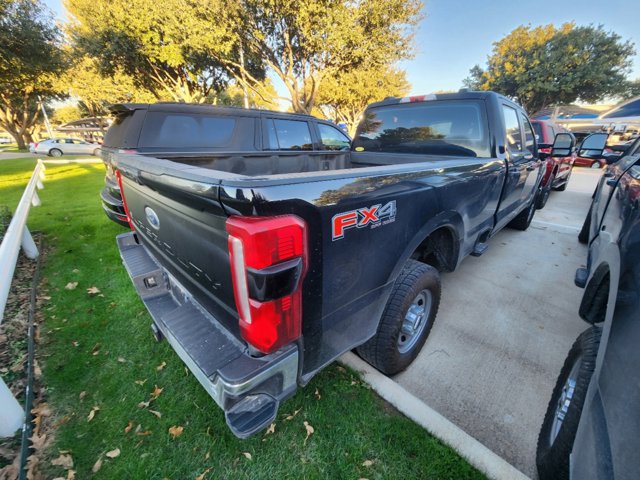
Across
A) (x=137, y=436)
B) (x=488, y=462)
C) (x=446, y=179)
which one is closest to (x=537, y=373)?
(x=488, y=462)

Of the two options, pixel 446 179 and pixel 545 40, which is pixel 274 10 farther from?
pixel 545 40

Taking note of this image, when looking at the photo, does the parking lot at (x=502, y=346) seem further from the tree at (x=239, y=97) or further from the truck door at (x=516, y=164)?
the tree at (x=239, y=97)

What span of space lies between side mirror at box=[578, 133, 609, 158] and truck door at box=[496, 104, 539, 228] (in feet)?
1.83

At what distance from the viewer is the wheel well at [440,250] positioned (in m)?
2.42

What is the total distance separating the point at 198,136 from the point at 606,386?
17.9 feet

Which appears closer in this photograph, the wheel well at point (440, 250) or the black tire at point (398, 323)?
the black tire at point (398, 323)

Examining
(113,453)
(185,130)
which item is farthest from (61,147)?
(113,453)

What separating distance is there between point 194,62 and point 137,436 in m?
18.2

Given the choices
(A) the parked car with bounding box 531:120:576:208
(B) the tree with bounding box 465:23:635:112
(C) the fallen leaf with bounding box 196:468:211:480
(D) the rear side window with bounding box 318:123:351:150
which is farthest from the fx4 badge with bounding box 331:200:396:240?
(B) the tree with bounding box 465:23:635:112

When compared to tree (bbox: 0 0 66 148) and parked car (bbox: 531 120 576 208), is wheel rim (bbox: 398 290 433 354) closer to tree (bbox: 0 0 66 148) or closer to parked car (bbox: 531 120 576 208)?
parked car (bbox: 531 120 576 208)

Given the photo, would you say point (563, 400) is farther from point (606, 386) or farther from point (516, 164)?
point (516, 164)

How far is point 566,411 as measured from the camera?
140 cm

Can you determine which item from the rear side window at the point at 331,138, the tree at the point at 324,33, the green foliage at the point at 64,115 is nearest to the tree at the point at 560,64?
the tree at the point at 324,33

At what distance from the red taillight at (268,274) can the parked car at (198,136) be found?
276 centimetres
